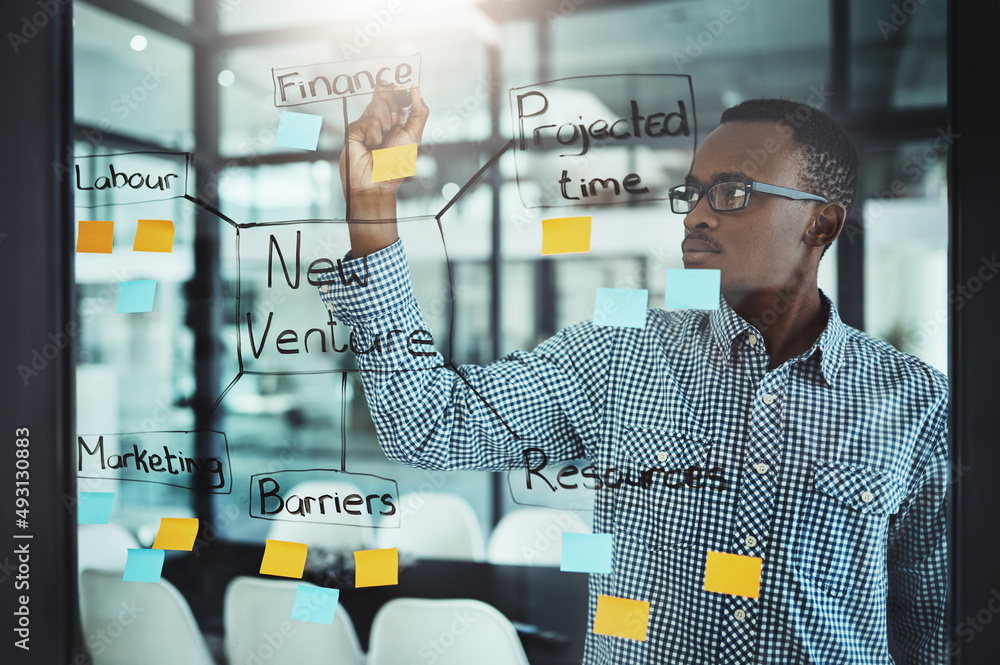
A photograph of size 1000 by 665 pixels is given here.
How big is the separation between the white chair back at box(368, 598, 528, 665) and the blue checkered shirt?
0.18 m

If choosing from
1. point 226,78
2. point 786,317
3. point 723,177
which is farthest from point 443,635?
point 226,78

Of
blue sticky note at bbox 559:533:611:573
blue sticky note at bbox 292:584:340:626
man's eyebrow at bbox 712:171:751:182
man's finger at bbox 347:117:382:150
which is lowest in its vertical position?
blue sticky note at bbox 292:584:340:626

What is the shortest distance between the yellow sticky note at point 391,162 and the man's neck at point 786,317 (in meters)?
0.59

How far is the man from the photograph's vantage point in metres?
0.97

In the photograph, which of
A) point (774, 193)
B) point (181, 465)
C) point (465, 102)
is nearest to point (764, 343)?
point (774, 193)

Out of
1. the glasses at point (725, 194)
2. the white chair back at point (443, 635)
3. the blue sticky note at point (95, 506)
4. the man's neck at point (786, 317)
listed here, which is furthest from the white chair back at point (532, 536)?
the blue sticky note at point (95, 506)

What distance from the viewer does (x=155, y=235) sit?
1.30m

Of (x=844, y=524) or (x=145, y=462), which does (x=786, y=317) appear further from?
(x=145, y=462)

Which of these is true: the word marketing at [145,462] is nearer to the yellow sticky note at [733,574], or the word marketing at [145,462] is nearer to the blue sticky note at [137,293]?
the blue sticky note at [137,293]

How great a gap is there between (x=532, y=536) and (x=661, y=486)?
0.32 meters

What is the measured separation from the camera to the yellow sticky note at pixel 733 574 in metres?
0.99

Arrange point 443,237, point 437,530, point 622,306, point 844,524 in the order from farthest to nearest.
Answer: point 437,530 < point 443,237 < point 622,306 < point 844,524

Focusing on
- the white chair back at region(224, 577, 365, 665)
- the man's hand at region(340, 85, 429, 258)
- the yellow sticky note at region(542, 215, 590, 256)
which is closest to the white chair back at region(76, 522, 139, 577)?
the white chair back at region(224, 577, 365, 665)

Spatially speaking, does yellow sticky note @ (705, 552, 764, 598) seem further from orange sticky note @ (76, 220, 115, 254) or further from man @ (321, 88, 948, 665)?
orange sticky note @ (76, 220, 115, 254)
